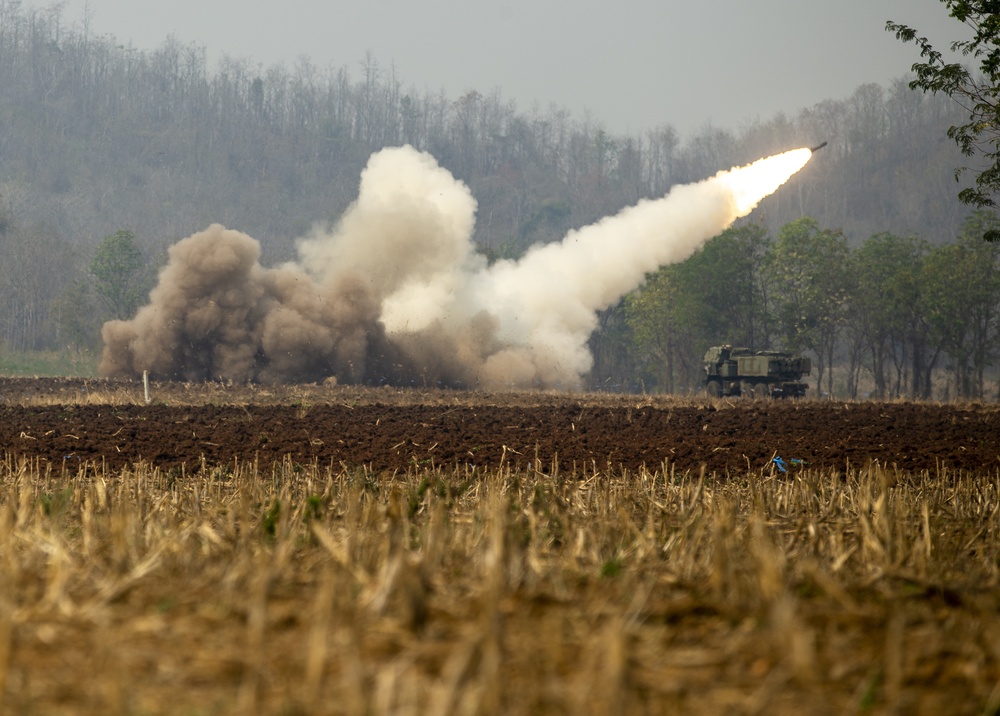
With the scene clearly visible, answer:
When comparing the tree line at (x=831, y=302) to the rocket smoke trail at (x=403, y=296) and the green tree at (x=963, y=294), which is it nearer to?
the green tree at (x=963, y=294)

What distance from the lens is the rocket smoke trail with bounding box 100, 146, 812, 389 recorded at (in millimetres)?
44094

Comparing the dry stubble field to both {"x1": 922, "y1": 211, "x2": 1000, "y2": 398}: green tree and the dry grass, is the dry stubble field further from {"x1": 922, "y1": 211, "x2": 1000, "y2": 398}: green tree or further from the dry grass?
{"x1": 922, "y1": 211, "x2": 1000, "y2": 398}: green tree

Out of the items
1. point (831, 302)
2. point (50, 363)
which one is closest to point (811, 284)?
point (831, 302)

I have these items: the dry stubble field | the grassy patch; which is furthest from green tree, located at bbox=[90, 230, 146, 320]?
the dry stubble field

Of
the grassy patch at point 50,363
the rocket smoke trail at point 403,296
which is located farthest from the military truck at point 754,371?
the grassy patch at point 50,363

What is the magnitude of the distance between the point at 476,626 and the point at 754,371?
45406 mm

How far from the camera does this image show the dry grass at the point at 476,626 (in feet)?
12.9

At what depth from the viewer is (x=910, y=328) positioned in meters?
66.2

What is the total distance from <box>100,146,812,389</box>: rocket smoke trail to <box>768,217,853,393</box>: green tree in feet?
58.4

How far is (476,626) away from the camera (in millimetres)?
4664

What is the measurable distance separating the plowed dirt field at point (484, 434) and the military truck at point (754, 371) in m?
13.6

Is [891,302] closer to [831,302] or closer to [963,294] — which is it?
[831,302]

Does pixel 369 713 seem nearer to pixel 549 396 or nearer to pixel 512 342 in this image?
pixel 549 396

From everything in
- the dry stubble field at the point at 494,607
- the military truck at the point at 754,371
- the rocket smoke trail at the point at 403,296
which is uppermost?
the rocket smoke trail at the point at 403,296
